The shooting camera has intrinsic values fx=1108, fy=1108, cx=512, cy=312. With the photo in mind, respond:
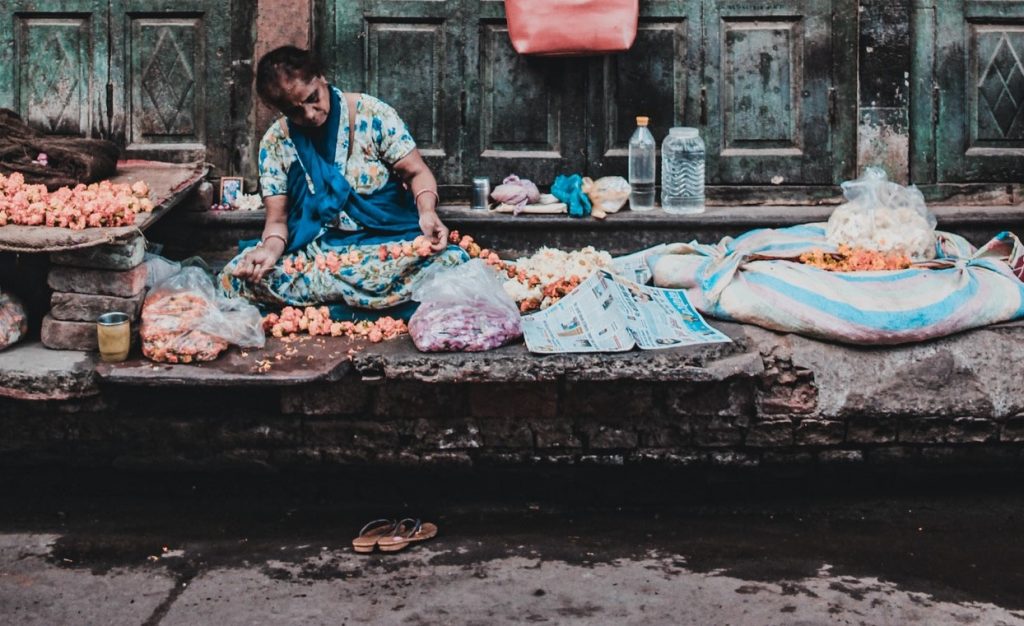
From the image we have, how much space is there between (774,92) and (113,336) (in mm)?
3239

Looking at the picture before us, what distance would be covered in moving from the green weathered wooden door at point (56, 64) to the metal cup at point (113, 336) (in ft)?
5.27

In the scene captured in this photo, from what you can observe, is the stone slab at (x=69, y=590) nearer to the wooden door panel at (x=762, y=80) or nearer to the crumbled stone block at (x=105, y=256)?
the crumbled stone block at (x=105, y=256)

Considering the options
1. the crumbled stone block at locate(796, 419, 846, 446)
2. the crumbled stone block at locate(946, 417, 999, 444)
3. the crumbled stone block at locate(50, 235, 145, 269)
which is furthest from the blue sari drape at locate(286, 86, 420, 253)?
the crumbled stone block at locate(946, 417, 999, 444)

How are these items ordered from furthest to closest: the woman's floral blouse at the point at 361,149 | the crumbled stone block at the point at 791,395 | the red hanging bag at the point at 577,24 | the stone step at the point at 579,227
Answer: the stone step at the point at 579,227 < the red hanging bag at the point at 577,24 < the woman's floral blouse at the point at 361,149 < the crumbled stone block at the point at 791,395

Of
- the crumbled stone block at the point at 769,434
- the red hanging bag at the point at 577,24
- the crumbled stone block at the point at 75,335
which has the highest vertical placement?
the red hanging bag at the point at 577,24

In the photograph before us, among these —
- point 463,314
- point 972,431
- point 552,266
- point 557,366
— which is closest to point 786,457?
point 972,431

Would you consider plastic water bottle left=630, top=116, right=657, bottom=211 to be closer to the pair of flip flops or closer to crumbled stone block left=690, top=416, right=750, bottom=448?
crumbled stone block left=690, top=416, right=750, bottom=448

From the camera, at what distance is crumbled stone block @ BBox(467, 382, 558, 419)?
14.2 feet

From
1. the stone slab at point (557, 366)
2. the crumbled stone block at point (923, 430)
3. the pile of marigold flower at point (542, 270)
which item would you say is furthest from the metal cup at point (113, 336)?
the crumbled stone block at point (923, 430)

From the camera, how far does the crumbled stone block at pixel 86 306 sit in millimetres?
4312

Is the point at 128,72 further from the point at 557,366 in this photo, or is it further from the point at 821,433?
the point at 821,433

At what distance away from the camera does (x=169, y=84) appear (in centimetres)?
538

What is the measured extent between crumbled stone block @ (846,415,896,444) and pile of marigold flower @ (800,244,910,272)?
62cm

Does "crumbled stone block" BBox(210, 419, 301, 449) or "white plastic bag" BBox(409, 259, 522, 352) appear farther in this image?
"crumbled stone block" BBox(210, 419, 301, 449)
